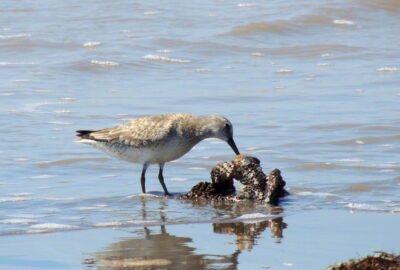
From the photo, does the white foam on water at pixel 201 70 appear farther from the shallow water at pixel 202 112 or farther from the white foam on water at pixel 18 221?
the white foam on water at pixel 18 221

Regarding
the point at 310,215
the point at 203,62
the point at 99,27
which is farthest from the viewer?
the point at 99,27

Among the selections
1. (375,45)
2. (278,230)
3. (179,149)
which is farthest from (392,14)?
(278,230)

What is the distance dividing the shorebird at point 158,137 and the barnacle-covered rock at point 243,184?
0.47 m

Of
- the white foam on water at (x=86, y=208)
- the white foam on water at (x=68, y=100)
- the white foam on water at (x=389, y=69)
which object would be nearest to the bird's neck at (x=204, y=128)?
the white foam on water at (x=86, y=208)

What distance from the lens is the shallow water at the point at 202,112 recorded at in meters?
7.79

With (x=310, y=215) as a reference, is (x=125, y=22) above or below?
above

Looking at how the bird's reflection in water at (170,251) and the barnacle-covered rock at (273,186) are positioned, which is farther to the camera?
the barnacle-covered rock at (273,186)

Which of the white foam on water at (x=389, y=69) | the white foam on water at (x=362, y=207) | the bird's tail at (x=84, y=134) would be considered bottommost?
the white foam on water at (x=362, y=207)

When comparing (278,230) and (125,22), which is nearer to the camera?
(278,230)

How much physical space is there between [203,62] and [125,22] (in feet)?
10.9

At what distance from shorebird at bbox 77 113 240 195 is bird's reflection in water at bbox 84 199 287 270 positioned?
1.58 meters

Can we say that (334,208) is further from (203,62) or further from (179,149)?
(203,62)

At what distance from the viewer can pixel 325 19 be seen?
19.8 metres

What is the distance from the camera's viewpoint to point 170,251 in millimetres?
7340
